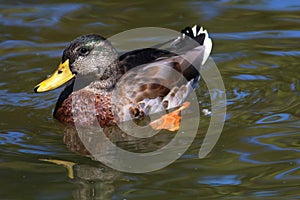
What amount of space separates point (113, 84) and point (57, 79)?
783mm

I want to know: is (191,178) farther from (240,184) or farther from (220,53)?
(220,53)

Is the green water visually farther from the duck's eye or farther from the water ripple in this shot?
the duck's eye

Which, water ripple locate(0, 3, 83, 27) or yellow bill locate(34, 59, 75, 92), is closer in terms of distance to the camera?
yellow bill locate(34, 59, 75, 92)

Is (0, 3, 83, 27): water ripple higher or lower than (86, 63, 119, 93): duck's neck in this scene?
higher

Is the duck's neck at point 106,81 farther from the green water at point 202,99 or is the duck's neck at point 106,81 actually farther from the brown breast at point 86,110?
the green water at point 202,99

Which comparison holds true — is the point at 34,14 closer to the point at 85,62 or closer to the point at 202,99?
the point at 85,62

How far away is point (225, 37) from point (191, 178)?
4.18m

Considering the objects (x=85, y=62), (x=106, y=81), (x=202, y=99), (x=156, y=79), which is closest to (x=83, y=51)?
(x=85, y=62)

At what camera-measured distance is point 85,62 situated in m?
8.16

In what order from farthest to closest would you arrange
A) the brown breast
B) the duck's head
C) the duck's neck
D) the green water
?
the duck's neck → the brown breast → the duck's head → the green water

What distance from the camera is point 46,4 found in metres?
11.7

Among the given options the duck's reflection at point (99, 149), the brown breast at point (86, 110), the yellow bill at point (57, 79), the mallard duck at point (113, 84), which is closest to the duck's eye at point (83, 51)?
the mallard duck at point (113, 84)

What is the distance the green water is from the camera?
632 cm

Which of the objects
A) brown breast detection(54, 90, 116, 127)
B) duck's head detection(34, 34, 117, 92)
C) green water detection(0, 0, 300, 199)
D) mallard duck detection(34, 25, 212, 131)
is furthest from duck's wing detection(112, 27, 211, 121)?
green water detection(0, 0, 300, 199)
